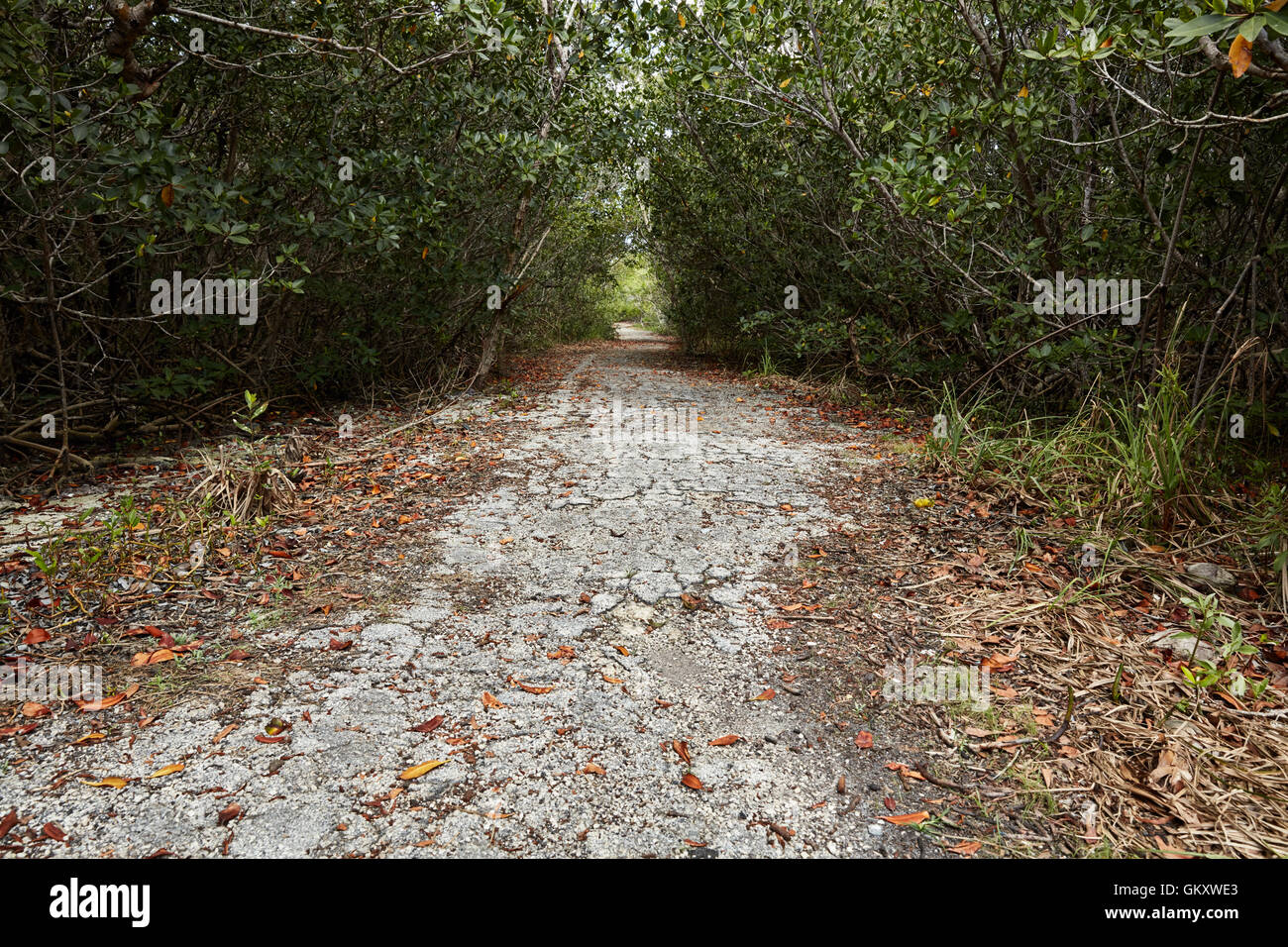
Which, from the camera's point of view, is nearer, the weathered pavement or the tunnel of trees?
the weathered pavement

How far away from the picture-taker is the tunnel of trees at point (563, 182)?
3.48 metres

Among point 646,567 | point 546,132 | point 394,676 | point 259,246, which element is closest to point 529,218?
point 546,132

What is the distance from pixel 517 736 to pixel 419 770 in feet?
0.95

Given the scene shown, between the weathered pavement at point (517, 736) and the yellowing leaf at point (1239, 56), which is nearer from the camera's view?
the weathered pavement at point (517, 736)

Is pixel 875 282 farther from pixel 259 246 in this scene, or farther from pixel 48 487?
pixel 48 487

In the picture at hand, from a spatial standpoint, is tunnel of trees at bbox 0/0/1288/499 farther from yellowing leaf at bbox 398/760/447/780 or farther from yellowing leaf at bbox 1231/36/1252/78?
yellowing leaf at bbox 398/760/447/780

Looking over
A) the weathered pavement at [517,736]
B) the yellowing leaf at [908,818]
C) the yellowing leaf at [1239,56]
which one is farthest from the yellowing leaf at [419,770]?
the yellowing leaf at [1239,56]

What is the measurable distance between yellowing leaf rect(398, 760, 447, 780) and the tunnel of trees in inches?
104

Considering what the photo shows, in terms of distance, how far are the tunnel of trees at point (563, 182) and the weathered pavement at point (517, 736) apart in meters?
2.15

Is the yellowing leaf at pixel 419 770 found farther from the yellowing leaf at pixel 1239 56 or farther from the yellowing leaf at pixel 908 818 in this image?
the yellowing leaf at pixel 1239 56

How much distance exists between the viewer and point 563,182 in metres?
7.45

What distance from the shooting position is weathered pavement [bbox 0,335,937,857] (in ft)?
5.16

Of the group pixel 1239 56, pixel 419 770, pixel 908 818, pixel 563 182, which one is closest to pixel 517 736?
pixel 419 770

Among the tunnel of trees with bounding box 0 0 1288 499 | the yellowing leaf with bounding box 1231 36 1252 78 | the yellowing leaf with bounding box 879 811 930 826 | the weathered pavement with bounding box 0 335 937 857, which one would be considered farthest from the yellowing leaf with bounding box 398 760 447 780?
the yellowing leaf with bounding box 1231 36 1252 78
